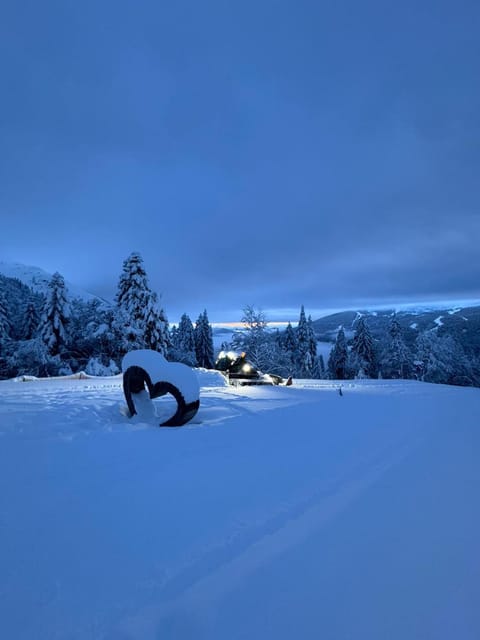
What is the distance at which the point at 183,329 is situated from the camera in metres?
48.0

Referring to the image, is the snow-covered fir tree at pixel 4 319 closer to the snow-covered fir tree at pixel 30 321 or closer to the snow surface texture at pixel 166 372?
the snow-covered fir tree at pixel 30 321

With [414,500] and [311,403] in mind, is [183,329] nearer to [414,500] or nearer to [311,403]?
[311,403]

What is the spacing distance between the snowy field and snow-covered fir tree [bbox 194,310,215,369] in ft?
133

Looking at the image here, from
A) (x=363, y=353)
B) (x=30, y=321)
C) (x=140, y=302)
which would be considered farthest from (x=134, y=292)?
(x=363, y=353)

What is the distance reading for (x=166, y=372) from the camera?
7.18 m

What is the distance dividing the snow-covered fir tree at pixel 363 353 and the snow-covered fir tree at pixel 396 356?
5.50 ft

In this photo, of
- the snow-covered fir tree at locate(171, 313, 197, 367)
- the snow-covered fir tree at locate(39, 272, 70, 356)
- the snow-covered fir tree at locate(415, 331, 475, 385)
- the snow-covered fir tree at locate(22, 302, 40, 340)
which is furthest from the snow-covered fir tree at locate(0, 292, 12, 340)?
the snow-covered fir tree at locate(415, 331, 475, 385)

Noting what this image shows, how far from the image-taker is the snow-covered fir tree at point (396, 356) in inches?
1531

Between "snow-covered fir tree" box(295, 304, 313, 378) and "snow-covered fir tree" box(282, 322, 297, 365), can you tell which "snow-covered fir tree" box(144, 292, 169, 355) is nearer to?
"snow-covered fir tree" box(295, 304, 313, 378)

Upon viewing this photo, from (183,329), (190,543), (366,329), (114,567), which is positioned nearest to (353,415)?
(190,543)

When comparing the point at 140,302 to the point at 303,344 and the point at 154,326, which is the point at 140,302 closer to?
the point at 154,326

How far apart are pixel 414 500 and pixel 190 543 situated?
270 cm

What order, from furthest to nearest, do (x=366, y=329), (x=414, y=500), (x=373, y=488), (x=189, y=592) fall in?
(x=366, y=329) → (x=373, y=488) → (x=414, y=500) → (x=189, y=592)

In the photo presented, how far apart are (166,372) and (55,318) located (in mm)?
18028
